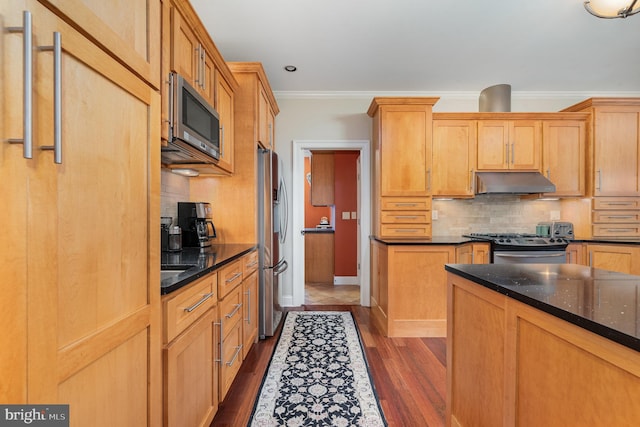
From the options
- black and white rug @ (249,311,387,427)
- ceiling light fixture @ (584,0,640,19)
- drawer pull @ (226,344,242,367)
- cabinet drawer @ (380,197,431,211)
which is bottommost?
black and white rug @ (249,311,387,427)

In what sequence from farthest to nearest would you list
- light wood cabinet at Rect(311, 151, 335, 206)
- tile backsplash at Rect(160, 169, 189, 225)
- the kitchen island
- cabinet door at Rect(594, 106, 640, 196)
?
light wood cabinet at Rect(311, 151, 335, 206), cabinet door at Rect(594, 106, 640, 196), tile backsplash at Rect(160, 169, 189, 225), the kitchen island

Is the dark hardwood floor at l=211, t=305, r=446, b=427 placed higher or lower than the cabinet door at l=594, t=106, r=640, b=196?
lower

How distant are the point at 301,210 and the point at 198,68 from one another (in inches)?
86.5

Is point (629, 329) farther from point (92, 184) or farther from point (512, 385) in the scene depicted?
point (92, 184)

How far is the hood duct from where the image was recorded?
11.3 feet

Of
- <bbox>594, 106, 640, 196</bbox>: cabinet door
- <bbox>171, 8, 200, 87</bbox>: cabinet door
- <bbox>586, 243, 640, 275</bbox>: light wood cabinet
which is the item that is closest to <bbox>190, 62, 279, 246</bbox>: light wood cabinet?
<bbox>171, 8, 200, 87</bbox>: cabinet door

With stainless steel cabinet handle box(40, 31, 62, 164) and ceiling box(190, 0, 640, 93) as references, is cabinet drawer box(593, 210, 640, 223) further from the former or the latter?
stainless steel cabinet handle box(40, 31, 62, 164)

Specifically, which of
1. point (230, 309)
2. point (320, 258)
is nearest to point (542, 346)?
point (230, 309)

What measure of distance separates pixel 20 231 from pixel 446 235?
12.5ft

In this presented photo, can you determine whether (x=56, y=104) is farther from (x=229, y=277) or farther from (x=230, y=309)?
(x=230, y=309)

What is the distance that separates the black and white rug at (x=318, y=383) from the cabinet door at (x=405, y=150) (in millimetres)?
1597

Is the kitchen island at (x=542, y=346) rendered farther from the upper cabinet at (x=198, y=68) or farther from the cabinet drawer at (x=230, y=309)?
the upper cabinet at (x=198, y=68)

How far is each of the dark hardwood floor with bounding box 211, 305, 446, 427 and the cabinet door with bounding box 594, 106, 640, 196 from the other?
2.68m

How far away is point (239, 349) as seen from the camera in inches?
81.9
